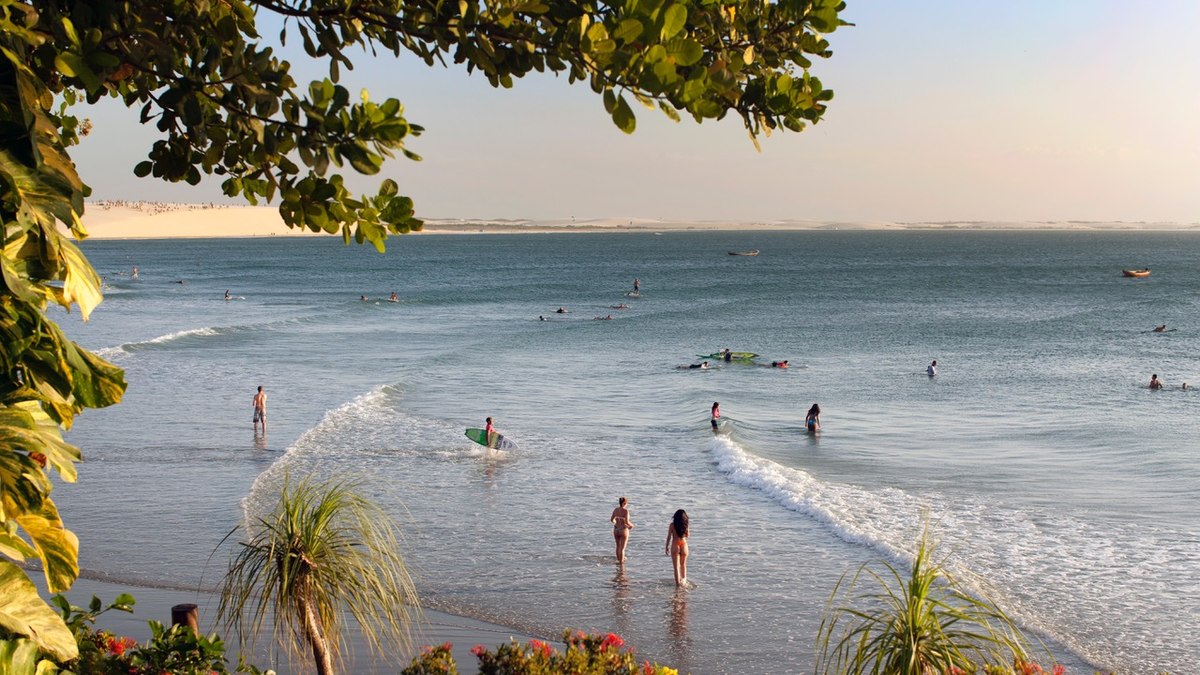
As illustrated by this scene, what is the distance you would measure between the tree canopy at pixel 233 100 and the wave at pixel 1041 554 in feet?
29.5

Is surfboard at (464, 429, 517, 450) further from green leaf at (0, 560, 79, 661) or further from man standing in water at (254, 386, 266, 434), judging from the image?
green leaf at (0, 560, 79, 661)

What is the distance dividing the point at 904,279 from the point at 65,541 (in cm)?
10299

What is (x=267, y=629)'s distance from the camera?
12.3 m

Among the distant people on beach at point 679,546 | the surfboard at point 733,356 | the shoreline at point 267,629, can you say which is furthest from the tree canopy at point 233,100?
the surfboard at point 733,356

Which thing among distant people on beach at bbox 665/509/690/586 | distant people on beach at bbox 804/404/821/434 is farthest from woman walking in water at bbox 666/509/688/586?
distant people on beach at bbox 804/404/821/434

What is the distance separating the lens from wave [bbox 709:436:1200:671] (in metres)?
13.8

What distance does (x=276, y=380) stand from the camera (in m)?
35.3

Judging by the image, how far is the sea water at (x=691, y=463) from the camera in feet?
48.1

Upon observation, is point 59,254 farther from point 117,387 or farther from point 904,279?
point 904,279

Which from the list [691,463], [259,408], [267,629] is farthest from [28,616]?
[259,408]

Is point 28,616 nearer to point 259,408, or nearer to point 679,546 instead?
point 679,546

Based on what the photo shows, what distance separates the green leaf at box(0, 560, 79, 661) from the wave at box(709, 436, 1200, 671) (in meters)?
10.3

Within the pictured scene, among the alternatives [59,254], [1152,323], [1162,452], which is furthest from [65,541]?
[1152,323]

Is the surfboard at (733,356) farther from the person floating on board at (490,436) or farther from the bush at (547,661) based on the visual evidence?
the bush at (547,661)
